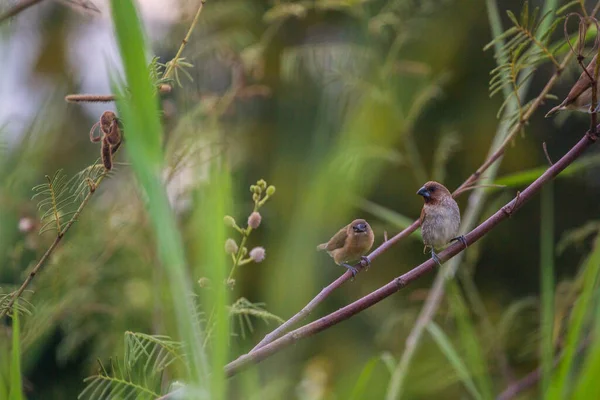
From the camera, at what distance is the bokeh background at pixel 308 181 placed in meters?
0.94

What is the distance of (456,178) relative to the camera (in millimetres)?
1205

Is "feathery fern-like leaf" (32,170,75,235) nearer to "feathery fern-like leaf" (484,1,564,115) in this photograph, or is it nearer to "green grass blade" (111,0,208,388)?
"green grass blade" (111,0,208,388)

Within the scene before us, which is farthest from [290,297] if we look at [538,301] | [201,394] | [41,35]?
[41,35]

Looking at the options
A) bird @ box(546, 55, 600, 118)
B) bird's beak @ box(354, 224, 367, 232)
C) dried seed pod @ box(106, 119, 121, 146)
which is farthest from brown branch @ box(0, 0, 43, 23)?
bird @ box(546, 55, 600, 118)

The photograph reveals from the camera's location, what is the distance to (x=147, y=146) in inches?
17.1

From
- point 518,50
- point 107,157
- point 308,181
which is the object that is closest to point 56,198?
point 107,157

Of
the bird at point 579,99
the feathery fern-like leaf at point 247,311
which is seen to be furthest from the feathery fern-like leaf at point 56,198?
the bird at point 579,99

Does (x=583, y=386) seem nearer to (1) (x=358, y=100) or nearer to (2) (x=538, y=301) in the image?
(2) (x=538, y=301)

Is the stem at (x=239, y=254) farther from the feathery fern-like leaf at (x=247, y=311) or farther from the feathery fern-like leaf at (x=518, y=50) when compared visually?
the feathery fern-like leaf at (x=518, y=50)

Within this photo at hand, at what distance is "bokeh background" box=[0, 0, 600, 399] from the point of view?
94cm

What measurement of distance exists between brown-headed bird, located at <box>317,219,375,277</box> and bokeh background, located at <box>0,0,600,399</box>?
0.07 meters

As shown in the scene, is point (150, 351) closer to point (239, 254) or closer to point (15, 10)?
point (239, 254)

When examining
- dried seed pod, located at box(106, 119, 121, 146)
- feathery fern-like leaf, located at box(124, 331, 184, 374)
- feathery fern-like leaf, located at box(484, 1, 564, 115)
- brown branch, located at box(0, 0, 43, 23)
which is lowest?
feathery fern-like leaf, located at box(124, 331, 184, 374)

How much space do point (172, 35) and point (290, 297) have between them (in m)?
0.61
